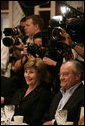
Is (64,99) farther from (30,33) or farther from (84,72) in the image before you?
(30,33)

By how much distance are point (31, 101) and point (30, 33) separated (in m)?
0.63

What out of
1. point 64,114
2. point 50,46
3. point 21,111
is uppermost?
point 50,46

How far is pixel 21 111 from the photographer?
2.74m

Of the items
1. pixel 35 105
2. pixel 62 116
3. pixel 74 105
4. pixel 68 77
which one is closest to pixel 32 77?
pixel 35 105

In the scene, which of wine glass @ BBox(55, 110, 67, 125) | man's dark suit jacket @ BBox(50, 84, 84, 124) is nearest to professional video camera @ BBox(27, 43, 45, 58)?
man's dark suit jacket @ BBox(50, 84, 84, 124)

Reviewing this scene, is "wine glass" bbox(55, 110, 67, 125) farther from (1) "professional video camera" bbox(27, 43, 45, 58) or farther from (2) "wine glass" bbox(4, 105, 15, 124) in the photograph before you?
(1) "professional video camera" bbox(27, 43, 45, 58)

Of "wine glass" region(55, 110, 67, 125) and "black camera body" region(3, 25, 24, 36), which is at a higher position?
"black camera body" region(3, 25, 24, 36)

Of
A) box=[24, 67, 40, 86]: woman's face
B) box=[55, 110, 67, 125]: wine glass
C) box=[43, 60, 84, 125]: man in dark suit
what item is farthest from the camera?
box=[24, 67, 40, 86]: woman's face

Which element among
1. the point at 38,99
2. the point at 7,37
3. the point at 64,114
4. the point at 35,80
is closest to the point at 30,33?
the point at 7,37

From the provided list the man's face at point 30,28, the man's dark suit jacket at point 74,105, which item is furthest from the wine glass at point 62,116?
the man's face at point 30,28

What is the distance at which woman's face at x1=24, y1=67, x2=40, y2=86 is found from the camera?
9.30 feet

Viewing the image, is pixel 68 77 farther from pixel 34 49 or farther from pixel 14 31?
pixel 14 31

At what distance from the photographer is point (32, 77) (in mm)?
2832

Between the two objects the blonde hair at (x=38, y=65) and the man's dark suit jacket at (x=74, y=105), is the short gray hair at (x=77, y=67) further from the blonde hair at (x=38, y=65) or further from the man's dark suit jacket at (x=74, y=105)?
the blonde hair at (x=38, y=65)
